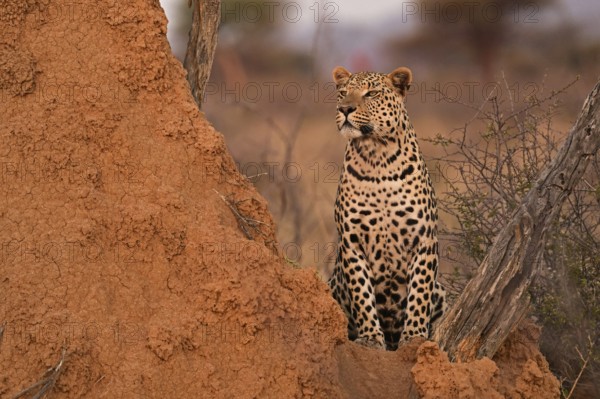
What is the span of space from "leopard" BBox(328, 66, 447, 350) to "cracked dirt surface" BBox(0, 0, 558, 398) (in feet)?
3.91

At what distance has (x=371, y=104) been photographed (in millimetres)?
7137

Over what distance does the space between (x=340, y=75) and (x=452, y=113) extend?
59.0 ft

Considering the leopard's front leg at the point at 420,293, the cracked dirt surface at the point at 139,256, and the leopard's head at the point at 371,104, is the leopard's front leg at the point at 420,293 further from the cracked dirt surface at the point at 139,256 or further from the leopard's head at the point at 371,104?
the cracked dirt surface at the point at 139,256

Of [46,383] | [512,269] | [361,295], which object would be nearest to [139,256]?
[46,383]

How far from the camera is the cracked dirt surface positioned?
4.89 m

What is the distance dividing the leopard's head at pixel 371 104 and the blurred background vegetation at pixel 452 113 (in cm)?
32

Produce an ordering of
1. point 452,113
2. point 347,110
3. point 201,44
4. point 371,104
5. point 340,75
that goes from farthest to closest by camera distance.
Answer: point 452,113 < point 340,75 < point 371,104 < point 347,110 < point 201,44

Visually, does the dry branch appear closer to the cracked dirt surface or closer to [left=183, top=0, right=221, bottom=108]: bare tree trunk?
the cracked dirt surface

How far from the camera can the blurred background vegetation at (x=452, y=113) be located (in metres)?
7.14

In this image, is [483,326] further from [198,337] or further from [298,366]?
[198,337]

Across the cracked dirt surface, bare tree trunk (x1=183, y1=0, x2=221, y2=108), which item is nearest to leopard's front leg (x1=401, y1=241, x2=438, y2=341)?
the cracked dirt surface

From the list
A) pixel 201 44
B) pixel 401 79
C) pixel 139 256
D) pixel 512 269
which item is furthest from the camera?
pixel 401 79

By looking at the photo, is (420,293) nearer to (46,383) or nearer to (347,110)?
(347,110)

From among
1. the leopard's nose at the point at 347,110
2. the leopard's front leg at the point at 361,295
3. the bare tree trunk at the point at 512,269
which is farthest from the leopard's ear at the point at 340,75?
the bare tree trunk at the point at 512,269
